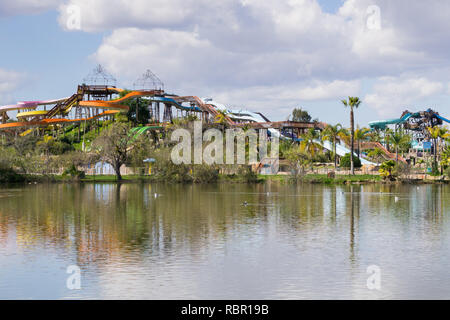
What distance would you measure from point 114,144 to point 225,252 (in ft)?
193

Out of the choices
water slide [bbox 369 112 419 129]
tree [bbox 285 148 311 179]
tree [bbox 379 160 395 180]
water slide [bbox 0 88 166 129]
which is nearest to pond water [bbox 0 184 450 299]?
tree [bbox 379 160 395 180]

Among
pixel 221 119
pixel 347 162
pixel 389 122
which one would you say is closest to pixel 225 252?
pixel 347 162

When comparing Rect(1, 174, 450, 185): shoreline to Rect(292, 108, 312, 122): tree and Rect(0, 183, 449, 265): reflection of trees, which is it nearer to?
Rect(0, 183, 449, 265): reflection of trees

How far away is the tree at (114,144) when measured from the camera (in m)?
80.8

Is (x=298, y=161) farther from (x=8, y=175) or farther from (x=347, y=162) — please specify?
(x=8, y=175)

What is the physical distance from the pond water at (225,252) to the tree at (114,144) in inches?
1494

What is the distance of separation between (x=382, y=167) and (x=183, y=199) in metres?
36.2

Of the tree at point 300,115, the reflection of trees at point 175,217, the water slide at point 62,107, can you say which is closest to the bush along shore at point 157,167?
the water slide at point 62,107

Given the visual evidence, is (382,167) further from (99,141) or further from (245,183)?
(99,141)

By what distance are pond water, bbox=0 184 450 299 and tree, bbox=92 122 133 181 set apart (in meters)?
37.9

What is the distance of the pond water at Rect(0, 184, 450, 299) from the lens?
725 inches

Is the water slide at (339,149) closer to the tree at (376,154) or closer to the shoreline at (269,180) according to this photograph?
the tree at (376,154)

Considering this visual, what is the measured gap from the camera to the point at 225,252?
953 inches
